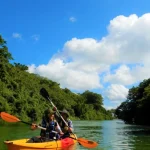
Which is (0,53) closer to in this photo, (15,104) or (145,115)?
(15,104)

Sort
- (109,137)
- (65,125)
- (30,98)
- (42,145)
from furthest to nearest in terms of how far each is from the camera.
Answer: (30,98), (109,137), (65,125), (42,145)

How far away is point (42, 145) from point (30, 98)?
51.4m

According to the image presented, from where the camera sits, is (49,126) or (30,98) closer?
(49,126)

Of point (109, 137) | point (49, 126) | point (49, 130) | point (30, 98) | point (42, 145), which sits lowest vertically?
point (42, 145)

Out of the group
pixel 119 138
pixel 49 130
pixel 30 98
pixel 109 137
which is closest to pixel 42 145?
pixel 49 130

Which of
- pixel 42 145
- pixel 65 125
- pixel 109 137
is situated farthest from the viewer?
pixel 109 137

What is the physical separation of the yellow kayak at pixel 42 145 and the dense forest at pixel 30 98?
27.7m

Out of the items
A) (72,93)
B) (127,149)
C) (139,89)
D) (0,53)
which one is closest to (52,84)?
(72,93)

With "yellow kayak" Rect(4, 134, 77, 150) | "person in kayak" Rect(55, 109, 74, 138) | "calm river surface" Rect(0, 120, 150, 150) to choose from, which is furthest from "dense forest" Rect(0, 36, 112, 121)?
"yellow kayak" Rect(4, 134, 77, 150)

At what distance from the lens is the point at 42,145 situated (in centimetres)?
1335

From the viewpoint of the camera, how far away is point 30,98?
210 feet

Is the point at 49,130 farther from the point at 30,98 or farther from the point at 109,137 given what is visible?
the point at 30,98

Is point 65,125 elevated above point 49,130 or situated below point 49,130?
above

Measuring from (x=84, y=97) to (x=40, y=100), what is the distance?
177 ft
